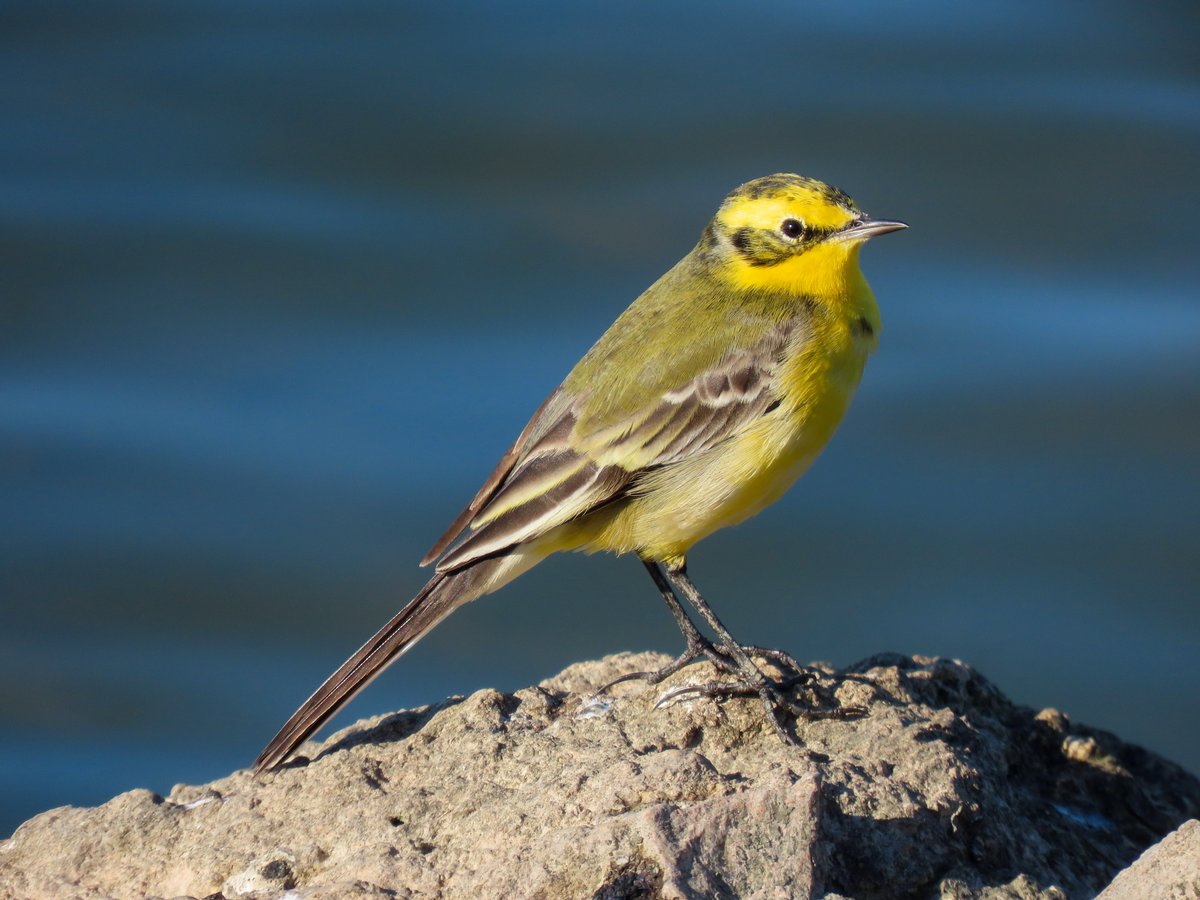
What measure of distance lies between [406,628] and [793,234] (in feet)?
7.28

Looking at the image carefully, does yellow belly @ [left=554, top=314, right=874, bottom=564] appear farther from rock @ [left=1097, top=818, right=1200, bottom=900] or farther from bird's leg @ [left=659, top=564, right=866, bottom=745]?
rock @ [left=1097, top=818, right=1200, bottom=900]

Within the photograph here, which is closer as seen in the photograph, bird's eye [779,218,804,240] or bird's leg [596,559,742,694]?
bird's leg [596,559,742,694]

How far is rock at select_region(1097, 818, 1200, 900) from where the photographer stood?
3.46 meters

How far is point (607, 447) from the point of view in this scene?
18.7ft

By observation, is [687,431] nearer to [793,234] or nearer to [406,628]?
[793,234]

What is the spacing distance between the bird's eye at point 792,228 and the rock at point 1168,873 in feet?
10.1

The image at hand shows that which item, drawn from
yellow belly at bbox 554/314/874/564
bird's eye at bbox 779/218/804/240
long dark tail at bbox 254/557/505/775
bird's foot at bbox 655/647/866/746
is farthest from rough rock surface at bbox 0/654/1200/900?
bird's eye at bbox 779/218/804/240

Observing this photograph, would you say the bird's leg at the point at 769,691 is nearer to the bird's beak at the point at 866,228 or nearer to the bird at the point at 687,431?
the bird at the point at 687,431

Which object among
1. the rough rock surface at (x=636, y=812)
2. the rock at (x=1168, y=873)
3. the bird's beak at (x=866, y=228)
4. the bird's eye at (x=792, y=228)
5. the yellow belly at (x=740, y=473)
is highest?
the bird's eye at (x=792, y=228)

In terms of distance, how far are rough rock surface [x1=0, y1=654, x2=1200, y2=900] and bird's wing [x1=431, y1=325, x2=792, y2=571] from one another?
0.60 metres

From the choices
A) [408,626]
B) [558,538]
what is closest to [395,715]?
[408,626]

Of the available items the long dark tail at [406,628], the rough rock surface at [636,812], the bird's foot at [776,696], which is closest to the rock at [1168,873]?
the rough rock surface at [636,812]

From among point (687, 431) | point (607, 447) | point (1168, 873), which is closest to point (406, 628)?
point (607, 447)

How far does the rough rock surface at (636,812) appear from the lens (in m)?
3.71
